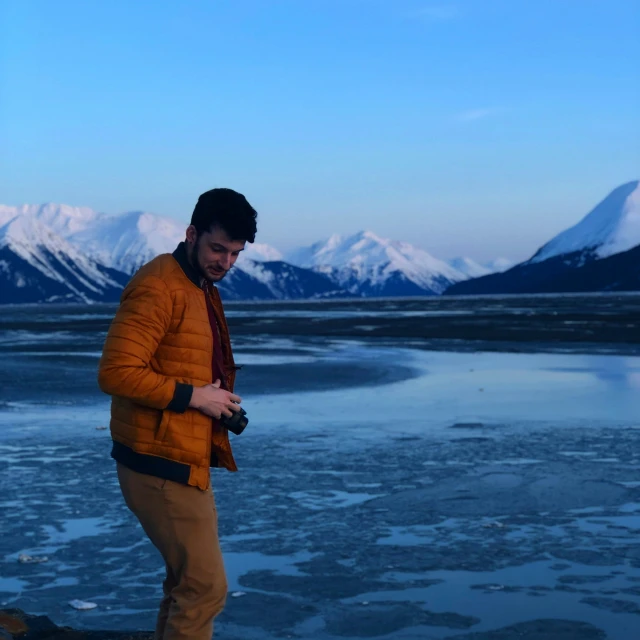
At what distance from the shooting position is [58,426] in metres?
15.5

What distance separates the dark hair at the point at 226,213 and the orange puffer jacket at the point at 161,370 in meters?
0.21

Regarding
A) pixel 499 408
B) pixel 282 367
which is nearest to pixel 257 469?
pixel 499 408

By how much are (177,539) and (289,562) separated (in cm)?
338

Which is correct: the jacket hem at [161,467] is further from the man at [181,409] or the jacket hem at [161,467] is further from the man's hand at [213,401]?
the man's hand at [213,401]

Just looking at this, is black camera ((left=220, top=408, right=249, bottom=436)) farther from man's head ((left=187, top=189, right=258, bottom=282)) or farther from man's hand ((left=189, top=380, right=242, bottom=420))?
man's head ((left=187, top=189, right=258, bottom=282))

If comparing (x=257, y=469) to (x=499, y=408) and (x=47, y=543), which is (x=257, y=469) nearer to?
(x=47, y=543)

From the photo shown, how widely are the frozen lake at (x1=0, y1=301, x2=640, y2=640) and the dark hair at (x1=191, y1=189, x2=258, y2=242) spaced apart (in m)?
2.85

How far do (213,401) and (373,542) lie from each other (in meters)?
4.15

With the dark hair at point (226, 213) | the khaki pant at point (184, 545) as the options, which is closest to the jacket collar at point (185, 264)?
the dark hair at point (226, 213)

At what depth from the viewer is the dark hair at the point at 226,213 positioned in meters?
Answer: 4.45

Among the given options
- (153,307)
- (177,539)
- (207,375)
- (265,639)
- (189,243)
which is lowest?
(265,639)

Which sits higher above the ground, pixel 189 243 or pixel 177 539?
pixel 189 243

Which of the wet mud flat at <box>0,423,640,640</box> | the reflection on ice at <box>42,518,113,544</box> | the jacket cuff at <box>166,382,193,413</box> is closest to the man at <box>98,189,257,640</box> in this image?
the jacket cuff at <box>166,382,193,413</box>

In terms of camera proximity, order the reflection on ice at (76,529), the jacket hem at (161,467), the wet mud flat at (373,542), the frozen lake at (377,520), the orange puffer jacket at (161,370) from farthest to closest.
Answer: the reflection on ice at (76,529)
the frozen lake at (377,520)
the wet mud flat at (373,542)
the jacket hem at (161,467)
the orange puffer jacket at (161,370)
